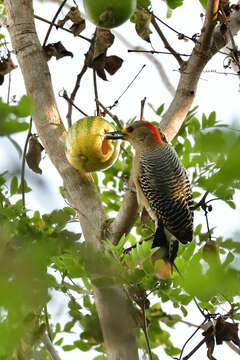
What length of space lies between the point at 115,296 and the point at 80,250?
15 centimetres

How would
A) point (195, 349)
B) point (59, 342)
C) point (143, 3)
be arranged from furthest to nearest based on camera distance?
point (59, 342)
point (143, 3)
point (195, 349)

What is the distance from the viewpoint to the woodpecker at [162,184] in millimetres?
3520

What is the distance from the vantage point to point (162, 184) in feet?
13.0

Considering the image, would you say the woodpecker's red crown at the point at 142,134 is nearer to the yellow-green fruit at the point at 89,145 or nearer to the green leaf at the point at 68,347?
the yellow-green fruit at the point at 89,145

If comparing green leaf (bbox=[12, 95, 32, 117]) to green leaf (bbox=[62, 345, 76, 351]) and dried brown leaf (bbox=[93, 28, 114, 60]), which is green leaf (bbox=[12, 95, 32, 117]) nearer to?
dried brown leaf (bbox=[93, 28, 114, 60])

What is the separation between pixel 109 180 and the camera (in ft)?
11.4

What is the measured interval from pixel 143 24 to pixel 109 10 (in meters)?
0.54

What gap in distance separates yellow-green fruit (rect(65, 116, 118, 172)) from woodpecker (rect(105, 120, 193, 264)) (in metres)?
0.67

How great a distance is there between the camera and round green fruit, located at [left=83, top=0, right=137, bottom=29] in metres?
2.00

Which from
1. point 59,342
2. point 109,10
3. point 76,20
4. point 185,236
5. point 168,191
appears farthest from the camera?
point 168,191

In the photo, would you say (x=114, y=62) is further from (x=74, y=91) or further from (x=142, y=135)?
(x=142, y=135)

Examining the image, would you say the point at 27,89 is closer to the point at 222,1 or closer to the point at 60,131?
the point at 60,131

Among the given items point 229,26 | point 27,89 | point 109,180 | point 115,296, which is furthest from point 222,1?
point 115,296

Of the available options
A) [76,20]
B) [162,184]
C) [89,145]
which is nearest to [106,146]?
[89,145]
